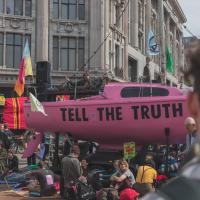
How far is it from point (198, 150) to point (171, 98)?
14.2 m

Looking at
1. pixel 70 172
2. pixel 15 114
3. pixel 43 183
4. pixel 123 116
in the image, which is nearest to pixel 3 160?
pixel 43 183

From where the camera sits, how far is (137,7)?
60.1 m

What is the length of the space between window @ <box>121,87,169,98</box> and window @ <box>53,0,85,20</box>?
27433 mm

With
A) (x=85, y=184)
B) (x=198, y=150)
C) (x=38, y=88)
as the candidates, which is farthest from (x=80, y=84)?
(x=198, y=150)

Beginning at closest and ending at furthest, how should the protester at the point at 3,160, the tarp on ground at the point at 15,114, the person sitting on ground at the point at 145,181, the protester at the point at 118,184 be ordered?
the person sitting on ground at the point at 145,181, the protester at the point at 118,184, the protester at the point at 3,160, the tarp on ground at the point at 15,114

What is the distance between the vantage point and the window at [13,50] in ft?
134

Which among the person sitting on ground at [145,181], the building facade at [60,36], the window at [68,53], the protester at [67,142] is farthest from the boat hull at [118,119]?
the window at [68,53]

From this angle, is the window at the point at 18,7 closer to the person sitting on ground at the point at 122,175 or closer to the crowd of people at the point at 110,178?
the crowd of people at the point at 110,178

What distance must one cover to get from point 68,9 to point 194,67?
4222 centimetres

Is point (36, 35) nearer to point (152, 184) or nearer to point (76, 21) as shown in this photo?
point (76, 21)

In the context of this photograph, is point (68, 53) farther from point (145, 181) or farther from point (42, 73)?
point (145, 181)

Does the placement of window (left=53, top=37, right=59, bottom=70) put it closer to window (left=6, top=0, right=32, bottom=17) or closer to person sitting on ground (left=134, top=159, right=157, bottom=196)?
window (left=6, top=0, right=32, bottom=17)

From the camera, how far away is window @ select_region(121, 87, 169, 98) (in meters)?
16.3

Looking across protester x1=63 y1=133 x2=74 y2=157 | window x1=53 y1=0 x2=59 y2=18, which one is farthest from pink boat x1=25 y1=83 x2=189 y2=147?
window x1=53 y1=0 x2=59 y2=18
